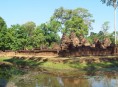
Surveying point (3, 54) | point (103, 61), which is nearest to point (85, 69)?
point (103, 61)

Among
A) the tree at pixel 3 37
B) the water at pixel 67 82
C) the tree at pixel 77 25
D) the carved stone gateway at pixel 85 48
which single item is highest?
the tree at pixel 77 25

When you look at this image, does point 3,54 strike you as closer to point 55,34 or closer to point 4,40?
point 4,40

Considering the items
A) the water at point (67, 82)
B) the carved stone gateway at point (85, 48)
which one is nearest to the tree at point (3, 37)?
the carved stone gateway at point (85, 48)

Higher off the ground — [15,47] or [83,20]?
[83,20]

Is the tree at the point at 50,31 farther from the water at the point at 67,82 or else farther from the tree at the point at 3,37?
the water at the point at 67,82

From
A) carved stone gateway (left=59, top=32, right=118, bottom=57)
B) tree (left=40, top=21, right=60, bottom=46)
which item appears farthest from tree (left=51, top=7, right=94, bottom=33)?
carved stone gateway (left=59, top=32, right=118, bottom=57)

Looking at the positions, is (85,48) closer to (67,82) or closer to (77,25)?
(67,82)

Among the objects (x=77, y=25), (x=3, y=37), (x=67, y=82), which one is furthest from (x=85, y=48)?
(x=77, y=25)

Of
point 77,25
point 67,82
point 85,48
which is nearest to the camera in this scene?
point 67,82

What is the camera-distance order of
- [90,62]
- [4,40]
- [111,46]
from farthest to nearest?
[4,40] → [111,46] → [90,62]

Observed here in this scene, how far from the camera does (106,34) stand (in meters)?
135

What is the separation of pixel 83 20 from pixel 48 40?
16533 mm

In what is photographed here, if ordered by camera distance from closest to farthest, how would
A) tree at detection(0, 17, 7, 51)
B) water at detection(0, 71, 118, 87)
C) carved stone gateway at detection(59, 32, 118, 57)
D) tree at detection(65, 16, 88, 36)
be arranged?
water at detection(0, 71, 118, 87), carved stone gateway at detection(59, 32, 118, 57), tree at detection(0, 17, 7, 51), tree at detection(65, 16, 88, 36)

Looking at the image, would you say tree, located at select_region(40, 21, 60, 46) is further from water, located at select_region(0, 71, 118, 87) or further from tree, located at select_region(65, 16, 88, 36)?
water, located at select_region(0, 71, 118, 87)
